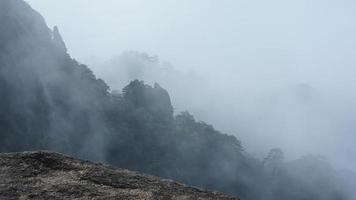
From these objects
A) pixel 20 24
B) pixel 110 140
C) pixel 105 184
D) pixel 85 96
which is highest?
pixel 20 24

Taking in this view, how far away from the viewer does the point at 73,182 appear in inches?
281

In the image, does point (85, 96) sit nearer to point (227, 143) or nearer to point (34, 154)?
point (227, 143)

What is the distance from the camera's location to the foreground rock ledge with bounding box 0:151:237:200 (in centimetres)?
680

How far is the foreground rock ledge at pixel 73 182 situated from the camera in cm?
680

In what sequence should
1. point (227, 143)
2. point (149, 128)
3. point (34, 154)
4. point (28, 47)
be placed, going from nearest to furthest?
point (34, 154)
point (28, 47)
point (149, 128)
point (227, 143)

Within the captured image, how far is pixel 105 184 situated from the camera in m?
7.16

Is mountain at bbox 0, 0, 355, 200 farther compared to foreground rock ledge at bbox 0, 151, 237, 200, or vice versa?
mountain at bbox 0, 0, 355, 200

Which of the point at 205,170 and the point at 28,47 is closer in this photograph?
the point at 28,47

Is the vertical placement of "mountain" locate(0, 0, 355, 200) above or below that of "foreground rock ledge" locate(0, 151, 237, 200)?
above

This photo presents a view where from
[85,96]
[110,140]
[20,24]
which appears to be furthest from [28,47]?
[110,140]

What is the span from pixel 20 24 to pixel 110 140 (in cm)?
1775

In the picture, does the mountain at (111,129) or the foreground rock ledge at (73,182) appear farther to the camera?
the mountain at (111,129)

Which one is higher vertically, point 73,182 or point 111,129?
point 111,129

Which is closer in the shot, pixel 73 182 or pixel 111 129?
pixel 73 182
